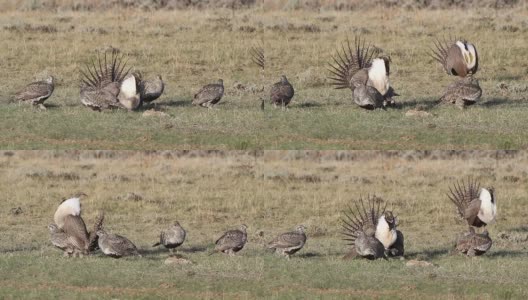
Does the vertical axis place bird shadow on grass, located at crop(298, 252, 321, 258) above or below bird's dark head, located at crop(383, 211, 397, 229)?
below

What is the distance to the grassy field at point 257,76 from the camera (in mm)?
18266

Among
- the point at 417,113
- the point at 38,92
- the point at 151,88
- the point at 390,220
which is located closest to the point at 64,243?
the point at 390,220

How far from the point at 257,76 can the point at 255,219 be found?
369cm

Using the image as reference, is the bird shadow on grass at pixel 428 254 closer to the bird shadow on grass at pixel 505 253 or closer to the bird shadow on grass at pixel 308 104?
the bird shadow on grass at pixel 505 253

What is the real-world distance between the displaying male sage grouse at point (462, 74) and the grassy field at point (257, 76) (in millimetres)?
185

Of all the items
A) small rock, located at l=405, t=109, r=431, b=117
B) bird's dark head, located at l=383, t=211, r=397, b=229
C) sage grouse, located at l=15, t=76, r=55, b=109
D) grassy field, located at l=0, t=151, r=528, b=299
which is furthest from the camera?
sage grouse, located at l=15, t=76, r=55, b=109

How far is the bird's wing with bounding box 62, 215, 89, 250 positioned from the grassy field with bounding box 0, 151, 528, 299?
8.9 inches

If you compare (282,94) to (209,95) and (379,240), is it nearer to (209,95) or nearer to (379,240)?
(209,95)

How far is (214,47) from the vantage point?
1068 inches

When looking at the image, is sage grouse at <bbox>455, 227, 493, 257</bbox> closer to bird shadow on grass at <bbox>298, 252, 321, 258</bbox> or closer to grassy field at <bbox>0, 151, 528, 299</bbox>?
grassy field at <bbox>0, 151, 528, 299</bbox>

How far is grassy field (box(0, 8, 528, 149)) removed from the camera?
1827cm

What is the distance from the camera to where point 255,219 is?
72.4 ft

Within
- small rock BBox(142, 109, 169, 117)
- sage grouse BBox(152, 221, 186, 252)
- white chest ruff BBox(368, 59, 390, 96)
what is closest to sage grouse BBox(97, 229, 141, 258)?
sage grouse BBox(152, 221, 186, 252)

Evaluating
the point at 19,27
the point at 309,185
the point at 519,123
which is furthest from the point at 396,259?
the point at 19,27
